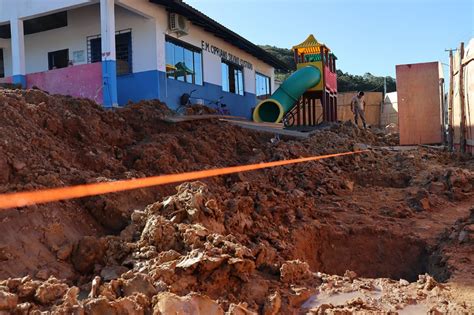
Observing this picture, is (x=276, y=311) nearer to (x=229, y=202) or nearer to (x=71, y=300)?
(x=71, y=300)

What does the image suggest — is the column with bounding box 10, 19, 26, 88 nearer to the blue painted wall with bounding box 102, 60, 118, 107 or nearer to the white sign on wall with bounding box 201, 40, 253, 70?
the blue painted wall with bounding box 102, 60, 118, 107

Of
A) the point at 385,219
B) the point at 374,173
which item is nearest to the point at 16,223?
the point at 385,219

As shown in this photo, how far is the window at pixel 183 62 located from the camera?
1270 cm

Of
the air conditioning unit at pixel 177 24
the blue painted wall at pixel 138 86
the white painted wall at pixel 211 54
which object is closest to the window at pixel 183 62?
the white painted wall at pixel 211 54

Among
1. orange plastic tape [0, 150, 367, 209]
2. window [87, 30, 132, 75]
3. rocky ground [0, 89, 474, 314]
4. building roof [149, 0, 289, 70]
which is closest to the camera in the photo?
rocky ground [0, 89, 474, 314]

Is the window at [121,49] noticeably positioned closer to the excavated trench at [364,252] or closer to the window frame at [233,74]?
the window frame at [233,74]

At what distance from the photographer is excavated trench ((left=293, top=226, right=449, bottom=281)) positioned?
5219 mm

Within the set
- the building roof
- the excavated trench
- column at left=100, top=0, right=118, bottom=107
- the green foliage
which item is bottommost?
the excavated trench

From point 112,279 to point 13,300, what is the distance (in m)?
0.71

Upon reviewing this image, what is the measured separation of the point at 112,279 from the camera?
3111 millimetres

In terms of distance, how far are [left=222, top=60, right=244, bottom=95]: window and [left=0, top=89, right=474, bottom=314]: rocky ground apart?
8.54 metres

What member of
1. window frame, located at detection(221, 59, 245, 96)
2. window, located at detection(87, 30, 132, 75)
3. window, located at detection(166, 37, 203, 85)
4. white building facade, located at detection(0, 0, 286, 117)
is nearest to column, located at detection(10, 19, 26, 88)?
white building facade, located at detection(0, 0, 286, 117)

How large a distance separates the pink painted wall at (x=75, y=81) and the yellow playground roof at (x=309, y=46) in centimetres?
767

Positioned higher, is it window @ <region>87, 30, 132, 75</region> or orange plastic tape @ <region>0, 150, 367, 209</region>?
window @ <region>87, 30, 132, 75</region>
